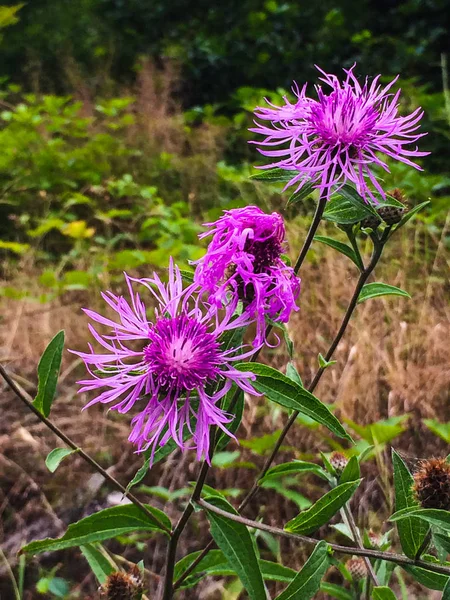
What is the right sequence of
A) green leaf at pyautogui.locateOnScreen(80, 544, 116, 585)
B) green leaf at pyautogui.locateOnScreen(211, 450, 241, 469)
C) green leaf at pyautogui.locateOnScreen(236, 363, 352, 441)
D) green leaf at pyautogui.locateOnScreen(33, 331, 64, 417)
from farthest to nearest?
green leaf at pyautogui.locateOnScreen(211, 450, 241, 469), green leaf at pyautogui.locateOnScreen(80, 544, 116, 585), green leaf at pyautogui.locateOnScreen(33, 331, 64, 417), green leaf at pyautogui.locateOnScreen(236, 363, 352, 441)

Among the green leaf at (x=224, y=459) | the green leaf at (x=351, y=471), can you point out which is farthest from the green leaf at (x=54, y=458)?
the green leaf at (x=224, y=459)

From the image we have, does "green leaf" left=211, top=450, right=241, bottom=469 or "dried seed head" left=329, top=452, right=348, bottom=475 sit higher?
"dried seed head" left=329, top=452, right=348, bottom=475

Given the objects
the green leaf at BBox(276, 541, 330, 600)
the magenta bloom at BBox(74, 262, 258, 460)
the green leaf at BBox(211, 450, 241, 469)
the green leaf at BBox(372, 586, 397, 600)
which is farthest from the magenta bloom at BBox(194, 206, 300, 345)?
the green leaf at BBox(211, 450, 241, 469)

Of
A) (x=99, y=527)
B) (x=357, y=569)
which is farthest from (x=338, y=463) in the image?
(x=99, y=527)

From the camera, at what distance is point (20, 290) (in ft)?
8.44

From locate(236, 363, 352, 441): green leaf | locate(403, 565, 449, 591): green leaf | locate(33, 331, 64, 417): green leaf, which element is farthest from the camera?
locate(33, 331, 64, 417): green leaf

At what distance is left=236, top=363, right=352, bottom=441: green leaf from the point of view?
517 mm

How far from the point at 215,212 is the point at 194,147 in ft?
5.15

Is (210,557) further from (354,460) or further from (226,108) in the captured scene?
(226,108)

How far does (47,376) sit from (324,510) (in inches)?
14.1

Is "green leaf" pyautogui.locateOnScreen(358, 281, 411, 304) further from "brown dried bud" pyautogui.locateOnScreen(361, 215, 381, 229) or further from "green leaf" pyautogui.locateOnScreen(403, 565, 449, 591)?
"green leaf" pyautogui.locateOnScreen(403, 565, 449, 591)

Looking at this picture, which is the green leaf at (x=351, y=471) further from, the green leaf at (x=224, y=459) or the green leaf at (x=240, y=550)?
the green leaf at (x=224, y=459)

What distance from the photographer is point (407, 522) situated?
628 millimetres

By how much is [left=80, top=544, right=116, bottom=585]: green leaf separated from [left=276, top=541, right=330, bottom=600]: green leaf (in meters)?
0.36
